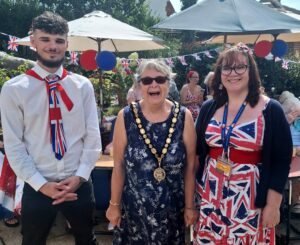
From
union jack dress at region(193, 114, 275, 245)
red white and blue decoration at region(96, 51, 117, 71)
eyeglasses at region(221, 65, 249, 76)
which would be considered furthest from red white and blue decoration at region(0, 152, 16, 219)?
red white and blue decoration at region(96, 51, 117, 71)

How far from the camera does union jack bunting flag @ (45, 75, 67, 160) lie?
2021 mm

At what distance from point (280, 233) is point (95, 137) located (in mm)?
2345

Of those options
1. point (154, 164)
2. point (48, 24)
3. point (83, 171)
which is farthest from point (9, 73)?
point (154, 164)

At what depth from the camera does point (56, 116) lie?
6.65 ft

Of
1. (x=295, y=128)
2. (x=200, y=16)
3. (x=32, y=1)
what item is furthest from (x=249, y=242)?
(x=32, y=1)

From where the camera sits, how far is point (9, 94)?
195 centimetres

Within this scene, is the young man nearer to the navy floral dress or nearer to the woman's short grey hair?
the navy floral dress

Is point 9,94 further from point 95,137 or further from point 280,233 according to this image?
point 280,233

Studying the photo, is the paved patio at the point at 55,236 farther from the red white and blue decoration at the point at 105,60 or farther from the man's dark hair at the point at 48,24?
the man's dark hair at the point at 48,24

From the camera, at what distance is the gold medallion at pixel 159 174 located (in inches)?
79.4

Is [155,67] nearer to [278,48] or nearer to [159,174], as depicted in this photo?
[159,174]

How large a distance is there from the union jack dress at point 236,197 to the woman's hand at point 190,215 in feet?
0.24

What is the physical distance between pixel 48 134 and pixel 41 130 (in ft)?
0.15

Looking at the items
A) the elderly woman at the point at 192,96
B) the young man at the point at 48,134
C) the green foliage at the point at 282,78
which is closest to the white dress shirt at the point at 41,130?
the young man at the point at 48,134
